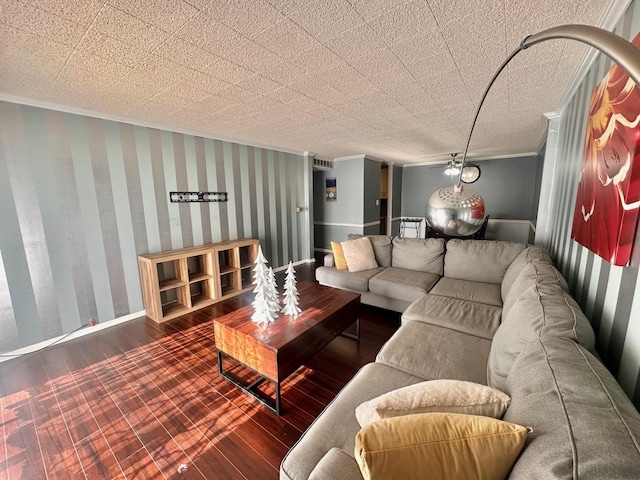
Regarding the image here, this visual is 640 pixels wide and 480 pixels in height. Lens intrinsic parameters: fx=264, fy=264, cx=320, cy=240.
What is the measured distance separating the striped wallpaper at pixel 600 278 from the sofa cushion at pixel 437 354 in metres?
0.53

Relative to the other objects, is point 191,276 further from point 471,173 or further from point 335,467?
point 471,173

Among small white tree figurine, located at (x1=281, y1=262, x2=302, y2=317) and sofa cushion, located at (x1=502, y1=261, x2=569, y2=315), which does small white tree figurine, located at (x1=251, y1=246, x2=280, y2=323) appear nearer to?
small white tree figurine, located at (x1=281, y1=262, x2=302, y2=317)

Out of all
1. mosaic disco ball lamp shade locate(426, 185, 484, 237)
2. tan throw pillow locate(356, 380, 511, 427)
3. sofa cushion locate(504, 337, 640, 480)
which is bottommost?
tan throw pillow locate(356, 380, 511, 427)

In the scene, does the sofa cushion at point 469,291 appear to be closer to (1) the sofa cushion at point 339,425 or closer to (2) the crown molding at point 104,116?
(1) the sofa cushion at point 339,425

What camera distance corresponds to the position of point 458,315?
200 cm

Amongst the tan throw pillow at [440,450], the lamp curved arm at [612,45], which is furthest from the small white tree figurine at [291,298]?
the lamp curved arm at [612,45]

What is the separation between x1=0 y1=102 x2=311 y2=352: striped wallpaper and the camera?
2.32 metres

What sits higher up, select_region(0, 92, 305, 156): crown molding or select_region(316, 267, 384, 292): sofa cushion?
select_region(0, 92, 305, 156): crown molding

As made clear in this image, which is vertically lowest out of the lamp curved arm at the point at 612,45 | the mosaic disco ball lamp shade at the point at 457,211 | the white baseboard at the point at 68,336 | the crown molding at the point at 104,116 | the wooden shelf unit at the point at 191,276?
the white baseboard at the point at 68,336

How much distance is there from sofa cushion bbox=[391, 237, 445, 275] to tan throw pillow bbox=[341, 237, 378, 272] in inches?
12.3

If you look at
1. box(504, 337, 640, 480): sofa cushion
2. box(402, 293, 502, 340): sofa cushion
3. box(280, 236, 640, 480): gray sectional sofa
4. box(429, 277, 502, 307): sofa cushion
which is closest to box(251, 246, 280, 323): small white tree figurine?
box(280, 236, 640, 480): gray sectional sofa

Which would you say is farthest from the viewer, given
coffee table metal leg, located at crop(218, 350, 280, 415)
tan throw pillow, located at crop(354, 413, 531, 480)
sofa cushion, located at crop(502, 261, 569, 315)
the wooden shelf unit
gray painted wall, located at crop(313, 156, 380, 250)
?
A: gray painted wall, located at crop(313, 156, 380, 250)

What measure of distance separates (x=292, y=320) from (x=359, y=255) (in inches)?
61.9

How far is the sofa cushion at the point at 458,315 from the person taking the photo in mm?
1833
